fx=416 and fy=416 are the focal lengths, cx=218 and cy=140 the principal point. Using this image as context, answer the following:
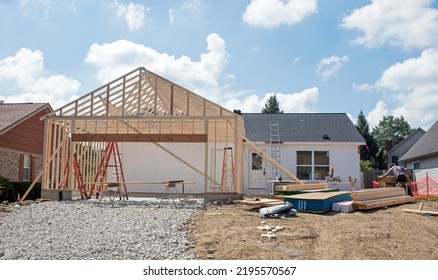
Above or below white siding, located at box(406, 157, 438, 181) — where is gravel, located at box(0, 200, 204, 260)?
below

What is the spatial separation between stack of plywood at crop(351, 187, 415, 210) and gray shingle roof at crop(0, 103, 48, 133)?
53.9 ft

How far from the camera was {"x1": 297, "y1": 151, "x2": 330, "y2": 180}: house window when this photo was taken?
20.7 m

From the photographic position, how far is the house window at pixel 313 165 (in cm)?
2069

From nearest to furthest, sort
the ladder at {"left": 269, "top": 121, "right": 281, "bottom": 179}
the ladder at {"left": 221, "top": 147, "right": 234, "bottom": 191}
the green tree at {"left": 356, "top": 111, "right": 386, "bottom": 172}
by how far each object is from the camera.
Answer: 1. the ladder at {"left": 221, "top": 147, "right": 234, "bottom": 191}
2. the ladder at {"left": 269, "top": 121, "right": 281, "bottom": 179}
3. the green tree at {"left": 356, "top": 111, "right": 386, "bottom": 172}

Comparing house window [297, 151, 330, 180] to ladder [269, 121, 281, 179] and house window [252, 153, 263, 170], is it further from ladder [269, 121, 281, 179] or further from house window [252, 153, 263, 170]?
house window [252, 153, 263, 170]

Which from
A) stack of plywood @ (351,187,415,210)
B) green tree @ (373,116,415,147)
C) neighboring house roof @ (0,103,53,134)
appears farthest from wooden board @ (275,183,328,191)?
green tree @ (373,116,415,147)

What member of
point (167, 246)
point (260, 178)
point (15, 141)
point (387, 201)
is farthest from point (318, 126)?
point (167, 246)

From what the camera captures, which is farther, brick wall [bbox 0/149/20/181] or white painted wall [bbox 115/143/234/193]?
white painted wall [bbox 115/143/234/193]

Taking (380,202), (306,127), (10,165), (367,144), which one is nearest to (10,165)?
(10,165)

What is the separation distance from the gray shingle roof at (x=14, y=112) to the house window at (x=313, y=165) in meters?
14.4

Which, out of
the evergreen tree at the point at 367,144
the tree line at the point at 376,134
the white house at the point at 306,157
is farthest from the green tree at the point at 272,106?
the white house at the point at 306,157

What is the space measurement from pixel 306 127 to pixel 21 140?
15.1 meters
